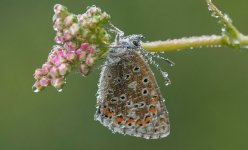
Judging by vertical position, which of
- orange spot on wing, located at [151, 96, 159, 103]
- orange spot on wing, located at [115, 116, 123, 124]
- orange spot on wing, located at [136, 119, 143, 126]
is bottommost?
orange spot on wing, located at [136, 119, 143, 126]

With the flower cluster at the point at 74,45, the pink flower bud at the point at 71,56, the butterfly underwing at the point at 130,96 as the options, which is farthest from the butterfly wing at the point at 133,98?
the pink flower bud at the point at 71,56

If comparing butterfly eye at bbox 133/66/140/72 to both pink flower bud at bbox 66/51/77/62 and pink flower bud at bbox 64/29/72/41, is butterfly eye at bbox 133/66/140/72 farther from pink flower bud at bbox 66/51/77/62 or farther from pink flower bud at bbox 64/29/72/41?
pink flower bud at bbox 64/29/72/41

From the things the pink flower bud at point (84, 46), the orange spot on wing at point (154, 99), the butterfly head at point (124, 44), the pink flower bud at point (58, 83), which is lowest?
the orange spot on wing at point (154, 99)

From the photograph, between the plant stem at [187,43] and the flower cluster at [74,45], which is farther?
the flower cluster at [74,45]

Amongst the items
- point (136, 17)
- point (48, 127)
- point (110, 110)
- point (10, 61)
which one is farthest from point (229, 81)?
point (110, 110)

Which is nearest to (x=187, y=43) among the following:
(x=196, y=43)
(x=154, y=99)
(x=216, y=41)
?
(x=196, y=43)

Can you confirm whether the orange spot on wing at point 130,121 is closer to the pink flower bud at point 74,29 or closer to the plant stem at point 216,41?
the plant stem at point 216,41

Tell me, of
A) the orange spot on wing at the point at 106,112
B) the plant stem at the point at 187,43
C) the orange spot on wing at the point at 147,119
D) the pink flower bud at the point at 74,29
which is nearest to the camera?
the plant stem at the point at 187,43

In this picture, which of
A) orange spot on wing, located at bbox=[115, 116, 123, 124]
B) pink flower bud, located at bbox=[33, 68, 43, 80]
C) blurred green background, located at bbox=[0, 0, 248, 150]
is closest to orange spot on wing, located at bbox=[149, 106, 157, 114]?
orange spot on wing, located at bbox=[115, 116, 123, 124]
